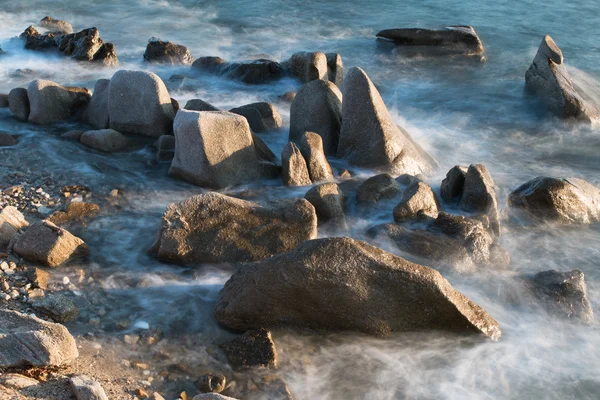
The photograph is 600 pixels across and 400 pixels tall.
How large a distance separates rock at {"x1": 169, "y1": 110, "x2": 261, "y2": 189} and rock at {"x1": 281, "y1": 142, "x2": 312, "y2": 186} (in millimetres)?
347

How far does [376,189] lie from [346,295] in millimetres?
2470

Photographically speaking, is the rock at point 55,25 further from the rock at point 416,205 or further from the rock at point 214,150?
the rock at point 416,205

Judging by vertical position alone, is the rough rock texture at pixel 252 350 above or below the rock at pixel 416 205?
below

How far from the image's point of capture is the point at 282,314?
5.04m

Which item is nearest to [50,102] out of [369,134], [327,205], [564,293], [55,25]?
[369,134]

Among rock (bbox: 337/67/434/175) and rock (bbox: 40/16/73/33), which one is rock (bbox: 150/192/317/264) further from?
rock (bbox: 40/16/73/33)

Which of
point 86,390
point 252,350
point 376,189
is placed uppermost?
point 86,390

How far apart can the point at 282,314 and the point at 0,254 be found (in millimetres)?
2454

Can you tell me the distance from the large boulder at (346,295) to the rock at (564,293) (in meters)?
0.79

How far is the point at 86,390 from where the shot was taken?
3766 millimetres

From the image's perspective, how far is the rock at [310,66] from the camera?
10742 millimetres

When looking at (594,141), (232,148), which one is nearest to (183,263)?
(232,148)

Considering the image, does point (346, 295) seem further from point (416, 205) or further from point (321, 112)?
point (321, 112)

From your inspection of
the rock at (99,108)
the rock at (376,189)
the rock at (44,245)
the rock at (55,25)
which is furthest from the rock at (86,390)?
the rock at (55,25)
